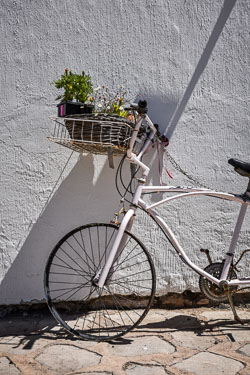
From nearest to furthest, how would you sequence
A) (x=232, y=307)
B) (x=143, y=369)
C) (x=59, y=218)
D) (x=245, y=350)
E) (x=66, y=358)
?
(x=143, y=369) < (x=66, y=358) < (x=245, y=350) < (x=232, y=307) < (x=59, y=218)

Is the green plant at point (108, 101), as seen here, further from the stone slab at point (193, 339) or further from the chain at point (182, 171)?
the stone slab at point (193, 339)

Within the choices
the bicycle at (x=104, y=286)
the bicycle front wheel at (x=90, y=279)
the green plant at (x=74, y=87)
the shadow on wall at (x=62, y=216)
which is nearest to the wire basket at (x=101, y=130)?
the green plant at (x=74, y=87)

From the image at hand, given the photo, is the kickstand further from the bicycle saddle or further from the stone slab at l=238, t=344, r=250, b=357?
the bicycle saddle

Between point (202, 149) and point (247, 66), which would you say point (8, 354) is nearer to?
point (202, 149)

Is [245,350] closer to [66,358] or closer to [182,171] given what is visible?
[66,358]

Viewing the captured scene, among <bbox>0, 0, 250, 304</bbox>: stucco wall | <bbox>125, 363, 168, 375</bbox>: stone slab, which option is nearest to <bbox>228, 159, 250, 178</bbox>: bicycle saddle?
<bbox>0, 0, 250, 304</bbox>: stucco wall

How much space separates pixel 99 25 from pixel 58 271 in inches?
86.9

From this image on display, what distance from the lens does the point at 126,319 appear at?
371 cm

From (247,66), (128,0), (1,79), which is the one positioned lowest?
(1,79)

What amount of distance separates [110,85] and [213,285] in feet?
6.39

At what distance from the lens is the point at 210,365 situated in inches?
113

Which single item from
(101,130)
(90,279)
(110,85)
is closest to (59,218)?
(90,279)

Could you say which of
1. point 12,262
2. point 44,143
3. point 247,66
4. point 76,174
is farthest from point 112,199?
point 247,66

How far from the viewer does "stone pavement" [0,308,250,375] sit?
2812mm
